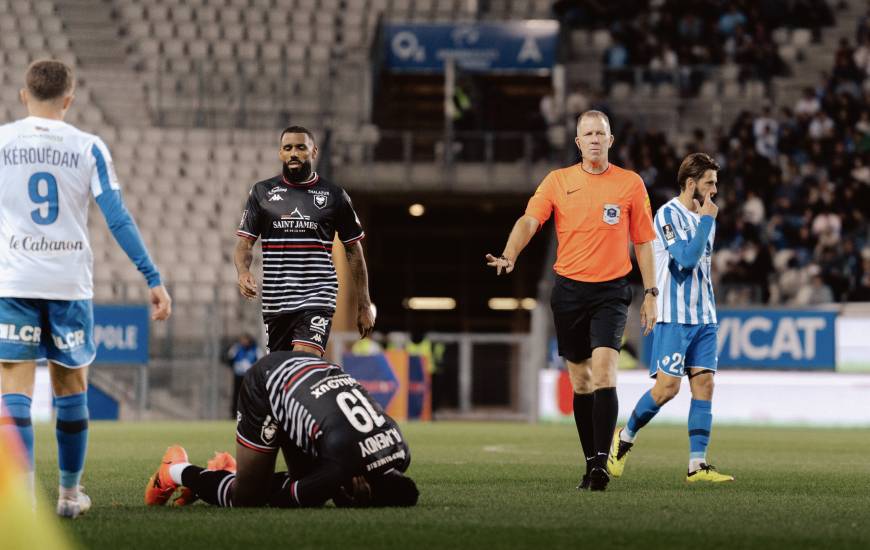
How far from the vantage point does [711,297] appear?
9.69 meters

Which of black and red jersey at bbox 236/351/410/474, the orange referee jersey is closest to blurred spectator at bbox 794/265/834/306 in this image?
the orange referee jersey

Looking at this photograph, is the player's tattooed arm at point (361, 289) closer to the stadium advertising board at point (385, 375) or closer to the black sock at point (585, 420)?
the black sock at point (585, 420)

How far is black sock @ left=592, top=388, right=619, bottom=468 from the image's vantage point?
8414 mm

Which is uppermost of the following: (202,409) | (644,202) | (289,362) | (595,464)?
(644,202)

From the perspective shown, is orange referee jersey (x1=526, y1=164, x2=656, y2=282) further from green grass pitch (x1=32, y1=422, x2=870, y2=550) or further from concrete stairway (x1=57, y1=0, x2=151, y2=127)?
concrete stairway (x1=57, y1=0, x2=151, y2=127)

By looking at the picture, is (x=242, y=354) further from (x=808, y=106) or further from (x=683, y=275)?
(x=683, y=275)

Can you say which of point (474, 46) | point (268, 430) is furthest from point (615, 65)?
point (268, 430)

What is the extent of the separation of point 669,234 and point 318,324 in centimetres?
239

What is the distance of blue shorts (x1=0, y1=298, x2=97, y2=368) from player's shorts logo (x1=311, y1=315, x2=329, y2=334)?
255 centimetres

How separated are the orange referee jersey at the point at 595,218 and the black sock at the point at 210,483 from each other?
2.57 metres

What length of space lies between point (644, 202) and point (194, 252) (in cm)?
1930

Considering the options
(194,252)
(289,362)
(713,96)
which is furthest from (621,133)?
(289,362)

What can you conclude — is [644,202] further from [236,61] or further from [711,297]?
[236,61]

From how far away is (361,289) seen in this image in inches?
368
